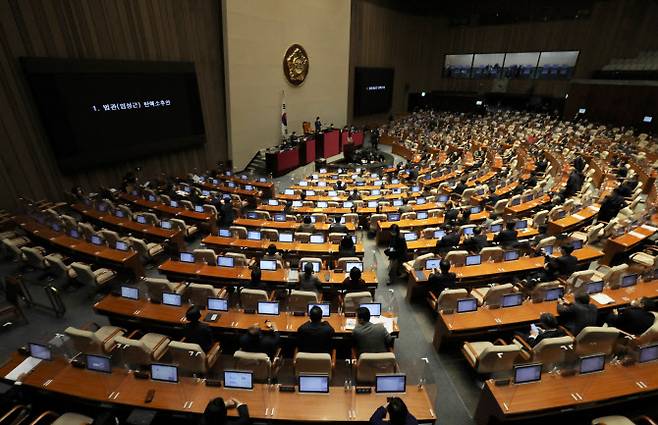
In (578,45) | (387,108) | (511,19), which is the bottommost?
(387,108)

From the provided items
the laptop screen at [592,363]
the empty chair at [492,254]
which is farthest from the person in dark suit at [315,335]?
the empty chair at [492,254]

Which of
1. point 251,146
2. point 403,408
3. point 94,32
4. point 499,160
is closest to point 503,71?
point 499,160

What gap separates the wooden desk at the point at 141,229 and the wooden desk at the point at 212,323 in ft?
12.1

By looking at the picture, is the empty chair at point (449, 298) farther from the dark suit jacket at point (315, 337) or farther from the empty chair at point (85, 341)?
the empty chair at point (85, 341)

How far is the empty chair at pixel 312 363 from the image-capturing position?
4.94m

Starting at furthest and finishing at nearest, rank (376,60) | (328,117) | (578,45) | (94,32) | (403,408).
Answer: (376,60) → (578,45) → (328,117) → (94,32) → (403,408)

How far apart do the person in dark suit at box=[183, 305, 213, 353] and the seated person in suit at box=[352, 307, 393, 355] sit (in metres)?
2.44

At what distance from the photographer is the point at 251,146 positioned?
2148 centimetres

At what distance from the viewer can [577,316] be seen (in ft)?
19.6

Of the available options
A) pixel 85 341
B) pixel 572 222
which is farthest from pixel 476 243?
pixel 85 341

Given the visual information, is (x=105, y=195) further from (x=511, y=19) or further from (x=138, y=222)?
(x=511, y=19)

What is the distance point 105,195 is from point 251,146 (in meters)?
9.14

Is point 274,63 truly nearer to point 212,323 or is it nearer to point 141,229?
point 141,229

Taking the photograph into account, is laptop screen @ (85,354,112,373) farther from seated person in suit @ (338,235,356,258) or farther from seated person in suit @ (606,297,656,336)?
seated person in suit @ (606,297,656,336)
